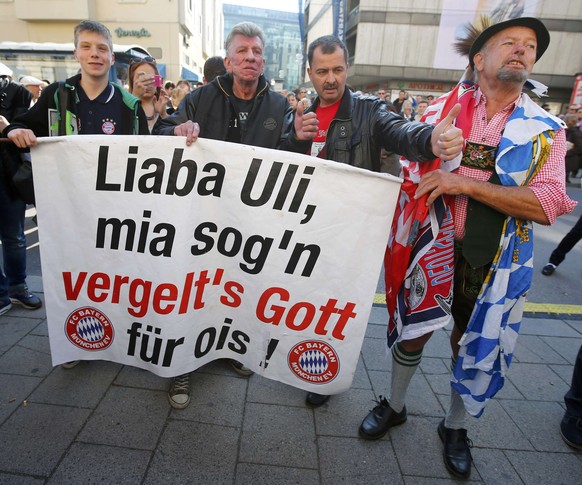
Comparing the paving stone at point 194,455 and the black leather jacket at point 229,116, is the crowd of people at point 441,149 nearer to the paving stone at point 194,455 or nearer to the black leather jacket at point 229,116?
the black leather jacket at point 229,116

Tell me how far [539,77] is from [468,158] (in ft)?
108

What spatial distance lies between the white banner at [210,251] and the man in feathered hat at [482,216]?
20cm

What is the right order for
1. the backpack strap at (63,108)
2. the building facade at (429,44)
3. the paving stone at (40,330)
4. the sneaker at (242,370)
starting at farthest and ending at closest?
the building facade at (429,44) < the paving stone at (40,330) < the sneaker at (242,370) < the backpack strap at (63,108)

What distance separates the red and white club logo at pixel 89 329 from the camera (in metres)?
2.12

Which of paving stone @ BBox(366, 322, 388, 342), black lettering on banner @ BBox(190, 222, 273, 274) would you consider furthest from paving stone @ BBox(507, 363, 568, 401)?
black lettering on banner @ BBox(190, 222, 273, 274)

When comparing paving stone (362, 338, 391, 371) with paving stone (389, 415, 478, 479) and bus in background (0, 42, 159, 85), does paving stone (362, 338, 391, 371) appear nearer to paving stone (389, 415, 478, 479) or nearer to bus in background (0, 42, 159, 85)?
paving stone (389, 415, 478, 479)

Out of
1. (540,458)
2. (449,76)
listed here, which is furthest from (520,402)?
(449,76)

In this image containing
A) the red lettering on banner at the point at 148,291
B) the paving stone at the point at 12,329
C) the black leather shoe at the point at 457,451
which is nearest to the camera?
the black leather shoe at the point at 457,451

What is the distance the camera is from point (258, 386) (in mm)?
2412

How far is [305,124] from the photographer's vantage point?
2.02m

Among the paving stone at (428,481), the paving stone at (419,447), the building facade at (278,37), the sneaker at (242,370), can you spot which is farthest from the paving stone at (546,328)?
the building facade at (278,37)

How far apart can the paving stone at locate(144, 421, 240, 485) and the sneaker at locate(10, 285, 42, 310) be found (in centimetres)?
181

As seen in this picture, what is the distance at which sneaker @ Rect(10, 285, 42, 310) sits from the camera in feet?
10.1

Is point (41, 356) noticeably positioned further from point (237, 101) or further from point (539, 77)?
point (539, 77)
